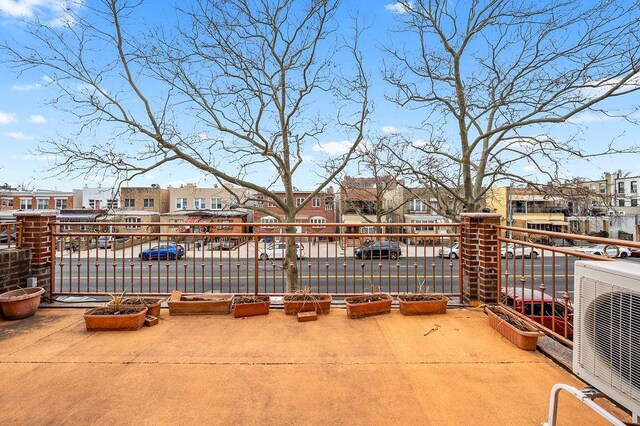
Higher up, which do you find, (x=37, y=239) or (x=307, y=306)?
(x=37, y=239)

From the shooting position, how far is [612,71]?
321 inches

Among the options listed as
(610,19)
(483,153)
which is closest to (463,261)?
(483,153)

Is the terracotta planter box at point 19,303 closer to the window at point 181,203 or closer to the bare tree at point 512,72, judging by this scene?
the bare tree at point 512,72

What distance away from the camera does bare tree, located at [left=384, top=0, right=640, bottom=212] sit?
26.5ft

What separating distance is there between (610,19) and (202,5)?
392 inches

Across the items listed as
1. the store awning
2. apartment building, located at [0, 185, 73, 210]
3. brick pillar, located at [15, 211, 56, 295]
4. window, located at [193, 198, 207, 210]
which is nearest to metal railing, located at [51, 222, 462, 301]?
brick pillar, located at [15, 211, 56, 295]

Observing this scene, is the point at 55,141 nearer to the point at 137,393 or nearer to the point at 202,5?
the point at 202,5

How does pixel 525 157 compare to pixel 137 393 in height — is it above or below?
above

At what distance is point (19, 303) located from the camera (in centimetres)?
334

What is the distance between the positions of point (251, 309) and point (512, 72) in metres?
11.1

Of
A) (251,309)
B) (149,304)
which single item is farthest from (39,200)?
(251,309)

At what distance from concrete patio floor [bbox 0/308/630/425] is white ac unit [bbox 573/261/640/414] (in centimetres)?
56

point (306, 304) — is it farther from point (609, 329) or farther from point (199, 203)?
point (199, 203)

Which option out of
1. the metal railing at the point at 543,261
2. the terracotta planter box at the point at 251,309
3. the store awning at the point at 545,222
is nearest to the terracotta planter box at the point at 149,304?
the terracotta planter box at the point at 251,309
